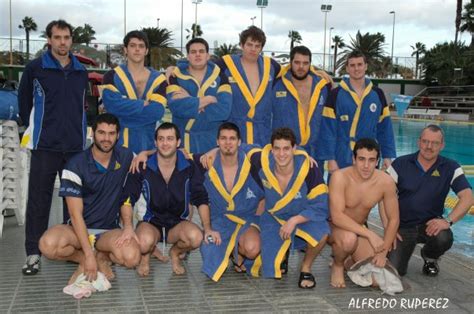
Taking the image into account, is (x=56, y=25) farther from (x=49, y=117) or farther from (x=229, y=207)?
(x=229, y=207)

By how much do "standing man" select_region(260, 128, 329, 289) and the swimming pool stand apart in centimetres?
226

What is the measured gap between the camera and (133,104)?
4.23 m

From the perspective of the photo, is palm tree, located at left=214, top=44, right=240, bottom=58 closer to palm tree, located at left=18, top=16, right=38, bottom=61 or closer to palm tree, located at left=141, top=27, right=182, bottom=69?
palm tree, located at left=141, top=27, right=182, bottom=69

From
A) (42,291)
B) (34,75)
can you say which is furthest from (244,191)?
(34,75)

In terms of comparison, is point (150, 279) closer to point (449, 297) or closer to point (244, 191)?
point (244, 191)

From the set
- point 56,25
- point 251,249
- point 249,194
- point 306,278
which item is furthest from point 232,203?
point 56,25

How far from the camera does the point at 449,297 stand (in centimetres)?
378

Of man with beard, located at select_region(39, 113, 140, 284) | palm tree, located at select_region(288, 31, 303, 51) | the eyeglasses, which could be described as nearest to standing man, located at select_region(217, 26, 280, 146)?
man with beard, located at select_region(39, 113, 140, 284)

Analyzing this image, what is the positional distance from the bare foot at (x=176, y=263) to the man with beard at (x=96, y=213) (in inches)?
17.7

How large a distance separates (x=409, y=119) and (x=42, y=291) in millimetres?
28121

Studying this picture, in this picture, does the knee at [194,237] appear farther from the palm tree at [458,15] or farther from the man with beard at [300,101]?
the palm tree at [458,15]

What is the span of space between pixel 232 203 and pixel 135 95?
4.05ft

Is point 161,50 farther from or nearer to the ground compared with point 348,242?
farther from the ground

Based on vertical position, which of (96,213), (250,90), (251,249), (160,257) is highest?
(250,90)
